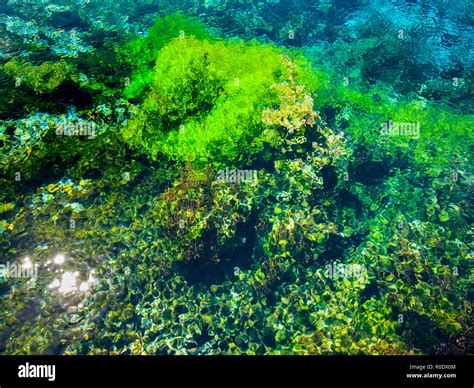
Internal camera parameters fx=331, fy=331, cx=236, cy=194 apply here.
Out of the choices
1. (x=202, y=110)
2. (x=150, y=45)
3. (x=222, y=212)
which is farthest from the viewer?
(x=150, y=45)

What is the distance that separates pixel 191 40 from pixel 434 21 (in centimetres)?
1221

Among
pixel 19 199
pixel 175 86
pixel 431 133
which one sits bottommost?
pixel 19 199

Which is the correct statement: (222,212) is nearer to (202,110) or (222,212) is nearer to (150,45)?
(202,110)

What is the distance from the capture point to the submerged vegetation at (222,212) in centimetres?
727

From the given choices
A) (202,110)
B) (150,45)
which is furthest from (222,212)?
(150,45)

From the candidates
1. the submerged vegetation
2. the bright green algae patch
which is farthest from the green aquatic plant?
the bright green algae patch

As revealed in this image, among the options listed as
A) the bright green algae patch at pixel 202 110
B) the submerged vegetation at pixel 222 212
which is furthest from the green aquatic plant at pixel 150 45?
the bright green algae patch at pixel 202 110

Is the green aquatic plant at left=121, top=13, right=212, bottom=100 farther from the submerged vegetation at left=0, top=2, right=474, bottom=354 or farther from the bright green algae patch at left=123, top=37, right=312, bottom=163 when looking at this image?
the bright green algae patch at left=123, top=37, right=312, bottom=163

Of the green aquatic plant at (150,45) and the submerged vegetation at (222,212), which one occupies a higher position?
the green aquatic plant at (150,45)

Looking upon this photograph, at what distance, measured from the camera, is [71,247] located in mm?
7855

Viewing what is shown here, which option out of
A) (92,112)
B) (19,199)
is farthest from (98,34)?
(19,199)

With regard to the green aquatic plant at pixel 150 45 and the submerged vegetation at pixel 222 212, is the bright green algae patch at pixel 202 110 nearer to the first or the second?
the submerged vegetation at pixel 222 212

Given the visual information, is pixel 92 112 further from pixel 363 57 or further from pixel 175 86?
pixel 363 57

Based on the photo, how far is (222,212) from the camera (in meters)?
8.48
